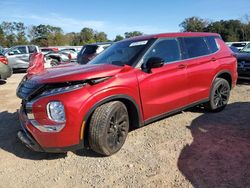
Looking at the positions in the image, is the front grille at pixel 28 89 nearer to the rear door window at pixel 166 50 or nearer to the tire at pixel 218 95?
the rear door window at pixel 166 50

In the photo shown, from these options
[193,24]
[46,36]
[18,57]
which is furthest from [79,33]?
[18,57]

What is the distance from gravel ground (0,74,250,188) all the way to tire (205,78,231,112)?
24.2 inches

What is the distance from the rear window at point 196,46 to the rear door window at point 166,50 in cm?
33

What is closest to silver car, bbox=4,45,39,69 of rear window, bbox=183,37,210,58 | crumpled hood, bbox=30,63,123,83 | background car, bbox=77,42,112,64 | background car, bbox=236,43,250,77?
background car, bbox=77,42,112,64

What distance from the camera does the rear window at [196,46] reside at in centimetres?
551

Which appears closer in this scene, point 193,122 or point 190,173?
point 190,173

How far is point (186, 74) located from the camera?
17.2 ft

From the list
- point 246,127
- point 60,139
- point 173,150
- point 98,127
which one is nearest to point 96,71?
point 98,127

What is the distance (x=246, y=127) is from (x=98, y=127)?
2823 millimetres

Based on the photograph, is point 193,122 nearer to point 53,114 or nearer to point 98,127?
point 98,127

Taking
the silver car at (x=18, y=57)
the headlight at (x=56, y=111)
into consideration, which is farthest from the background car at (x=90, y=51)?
the headlight at (x=56, y=111)

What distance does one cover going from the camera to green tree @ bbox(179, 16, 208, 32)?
225 feet

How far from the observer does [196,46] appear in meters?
5.74

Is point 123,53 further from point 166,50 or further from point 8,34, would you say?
point 8,34
